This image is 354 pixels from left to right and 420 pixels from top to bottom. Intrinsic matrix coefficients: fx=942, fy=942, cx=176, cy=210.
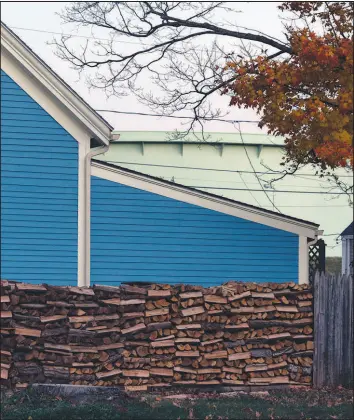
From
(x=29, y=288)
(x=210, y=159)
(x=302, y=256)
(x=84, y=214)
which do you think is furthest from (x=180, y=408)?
(x=210, y=159)

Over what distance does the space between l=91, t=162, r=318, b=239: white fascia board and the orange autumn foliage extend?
1850 millimetres

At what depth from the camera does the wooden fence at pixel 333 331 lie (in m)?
16.5

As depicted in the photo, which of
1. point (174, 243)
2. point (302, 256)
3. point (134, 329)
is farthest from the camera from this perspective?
point (302, 256)

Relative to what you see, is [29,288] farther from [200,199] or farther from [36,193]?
[200,199]

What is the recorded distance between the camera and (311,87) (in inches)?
795

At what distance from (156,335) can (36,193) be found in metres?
5.44

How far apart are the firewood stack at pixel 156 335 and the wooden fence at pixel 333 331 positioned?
0.52 feet

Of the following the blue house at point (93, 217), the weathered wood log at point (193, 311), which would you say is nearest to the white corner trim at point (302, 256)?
the blue house at point (93, 217)

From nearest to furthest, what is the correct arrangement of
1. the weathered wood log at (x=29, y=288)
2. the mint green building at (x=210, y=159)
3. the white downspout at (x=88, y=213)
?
1. the weathered wood log at (x=29, y=288)
2. the white downspout at (x=88, y=213)
3. the mint green building at (x=210, y=159)

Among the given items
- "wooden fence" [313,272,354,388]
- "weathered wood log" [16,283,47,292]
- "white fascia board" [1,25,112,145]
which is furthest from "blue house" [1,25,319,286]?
"wooden fence" [313,272,354,388]

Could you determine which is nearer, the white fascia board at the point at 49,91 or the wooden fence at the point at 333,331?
the wooden fence at the point at 333,331

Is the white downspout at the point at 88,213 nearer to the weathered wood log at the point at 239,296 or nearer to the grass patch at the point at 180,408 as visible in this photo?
the weathered wood log at the point at 239,296

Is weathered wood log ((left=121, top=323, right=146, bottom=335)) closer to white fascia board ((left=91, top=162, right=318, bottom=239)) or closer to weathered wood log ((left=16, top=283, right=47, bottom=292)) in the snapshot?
weathered wood log ((left=16, top=283, right=47, bottom=292))

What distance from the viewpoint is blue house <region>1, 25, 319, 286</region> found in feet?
64.2
